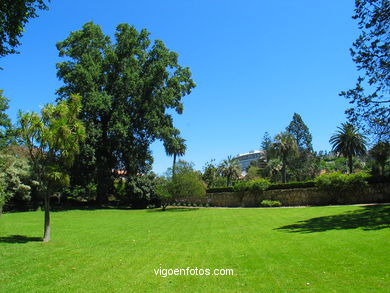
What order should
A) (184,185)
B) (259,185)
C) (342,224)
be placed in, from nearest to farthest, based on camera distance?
(342,224), (184,185), (259,185)

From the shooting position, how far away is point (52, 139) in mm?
12117

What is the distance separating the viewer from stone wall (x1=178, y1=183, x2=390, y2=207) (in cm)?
3012

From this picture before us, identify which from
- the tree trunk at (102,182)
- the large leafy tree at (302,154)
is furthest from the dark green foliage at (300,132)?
the tree trunk at (102,182)

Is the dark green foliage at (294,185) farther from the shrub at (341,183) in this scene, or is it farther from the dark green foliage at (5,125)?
the dark green foliage at (5,125)

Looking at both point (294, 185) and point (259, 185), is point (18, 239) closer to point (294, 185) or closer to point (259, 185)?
point (259, 185)

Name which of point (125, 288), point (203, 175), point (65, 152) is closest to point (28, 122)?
point (65, 152)

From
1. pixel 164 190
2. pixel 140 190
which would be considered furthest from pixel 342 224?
pixel 140 190

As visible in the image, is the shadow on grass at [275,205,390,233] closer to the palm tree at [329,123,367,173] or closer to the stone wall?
the stone wall

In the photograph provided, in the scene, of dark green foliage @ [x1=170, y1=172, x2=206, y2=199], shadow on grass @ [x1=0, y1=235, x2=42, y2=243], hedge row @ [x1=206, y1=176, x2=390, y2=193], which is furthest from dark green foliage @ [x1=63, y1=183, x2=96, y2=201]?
shadow on grass @ [x1=0, y1=235, x2=42, y2=243]

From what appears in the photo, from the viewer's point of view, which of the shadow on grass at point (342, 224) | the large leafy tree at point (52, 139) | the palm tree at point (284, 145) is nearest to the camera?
the large leafy tree at point (52, 139)

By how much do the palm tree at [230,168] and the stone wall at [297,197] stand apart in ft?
46.6

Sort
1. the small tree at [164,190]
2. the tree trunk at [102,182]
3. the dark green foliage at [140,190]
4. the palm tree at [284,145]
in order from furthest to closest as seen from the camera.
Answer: the palm tree at [284,145]
the dark green foliage at [140,190]
the small tree at [164,190]
the tree trunk at [102,182]

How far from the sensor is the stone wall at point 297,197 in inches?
1186

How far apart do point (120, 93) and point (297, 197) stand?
2575 centimetres
